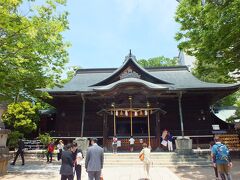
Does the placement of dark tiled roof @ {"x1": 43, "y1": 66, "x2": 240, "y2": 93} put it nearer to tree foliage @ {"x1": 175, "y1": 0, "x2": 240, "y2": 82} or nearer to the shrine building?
the shrine building

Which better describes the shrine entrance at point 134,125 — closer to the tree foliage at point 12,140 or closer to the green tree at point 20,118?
the green tree at point 20,118

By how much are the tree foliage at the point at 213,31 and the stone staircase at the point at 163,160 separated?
6.33 metres

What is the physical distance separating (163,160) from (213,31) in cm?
914

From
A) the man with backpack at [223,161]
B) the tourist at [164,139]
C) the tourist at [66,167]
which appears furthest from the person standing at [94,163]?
the tourist at [164,139]

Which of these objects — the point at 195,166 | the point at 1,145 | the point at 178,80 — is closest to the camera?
the point at 1,145

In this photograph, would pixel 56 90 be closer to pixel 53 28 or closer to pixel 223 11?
pixel 53 28

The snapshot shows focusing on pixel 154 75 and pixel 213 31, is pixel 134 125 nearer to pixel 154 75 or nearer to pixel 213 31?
pixel 154 75

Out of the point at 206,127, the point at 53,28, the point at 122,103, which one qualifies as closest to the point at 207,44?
the point at 53,28

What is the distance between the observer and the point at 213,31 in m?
10.2

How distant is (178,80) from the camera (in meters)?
24.3

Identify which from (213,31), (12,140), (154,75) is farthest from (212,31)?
(12,140)

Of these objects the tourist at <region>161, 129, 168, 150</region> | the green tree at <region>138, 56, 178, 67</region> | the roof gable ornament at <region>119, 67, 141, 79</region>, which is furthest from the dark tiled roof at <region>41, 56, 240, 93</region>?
the green tree at <region>138, 56, 178, 67</region>

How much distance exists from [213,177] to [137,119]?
11104 mm

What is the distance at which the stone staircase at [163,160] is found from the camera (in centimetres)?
1469
